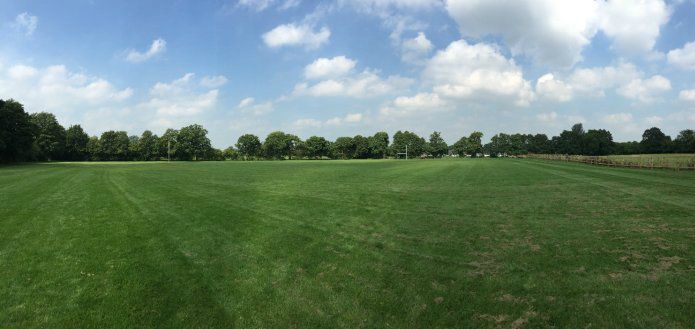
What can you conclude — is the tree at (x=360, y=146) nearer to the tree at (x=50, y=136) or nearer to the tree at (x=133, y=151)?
the tree at (x=133, y=151)

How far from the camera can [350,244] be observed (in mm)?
9812

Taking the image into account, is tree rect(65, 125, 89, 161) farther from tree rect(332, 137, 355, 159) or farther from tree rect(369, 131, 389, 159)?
tree rect(369, 131, 389, 159)

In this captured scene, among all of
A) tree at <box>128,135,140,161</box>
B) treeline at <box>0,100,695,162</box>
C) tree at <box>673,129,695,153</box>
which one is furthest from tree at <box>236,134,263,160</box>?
tree at <box>673,129,695,153</box>

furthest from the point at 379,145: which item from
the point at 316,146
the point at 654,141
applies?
the point at 654,141

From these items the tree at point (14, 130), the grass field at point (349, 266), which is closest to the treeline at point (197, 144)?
the tree at point (14, 130)

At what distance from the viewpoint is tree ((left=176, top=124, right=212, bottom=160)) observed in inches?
5453

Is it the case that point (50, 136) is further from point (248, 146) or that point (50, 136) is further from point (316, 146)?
point (316, 146)

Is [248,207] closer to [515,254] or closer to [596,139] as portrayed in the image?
[515,254]

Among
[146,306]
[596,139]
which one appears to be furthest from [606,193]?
[596,139]

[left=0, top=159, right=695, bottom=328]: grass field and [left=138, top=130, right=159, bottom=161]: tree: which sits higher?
[left=138, top=130, right=159, bottom=161]: tree

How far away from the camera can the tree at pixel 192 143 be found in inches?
5453

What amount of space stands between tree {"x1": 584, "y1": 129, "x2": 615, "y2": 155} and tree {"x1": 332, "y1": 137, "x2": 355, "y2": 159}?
109m

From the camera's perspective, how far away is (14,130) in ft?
206

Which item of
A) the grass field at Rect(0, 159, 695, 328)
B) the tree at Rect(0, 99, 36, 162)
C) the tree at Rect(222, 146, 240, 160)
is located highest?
the tree at Rect(0, 99, 36, 162)
